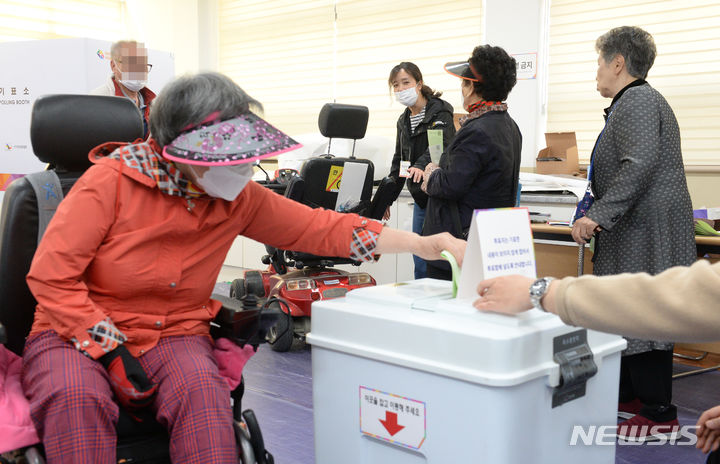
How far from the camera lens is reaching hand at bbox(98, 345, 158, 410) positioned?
1200 mm

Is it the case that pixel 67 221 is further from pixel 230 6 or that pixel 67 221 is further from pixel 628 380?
pixel 230 6

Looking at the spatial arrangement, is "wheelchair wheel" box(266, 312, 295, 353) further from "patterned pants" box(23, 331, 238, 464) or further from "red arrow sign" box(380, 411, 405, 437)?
"red arrow sign" box(380, 411, 405, 437)

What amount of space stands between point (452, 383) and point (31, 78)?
368 centimetres

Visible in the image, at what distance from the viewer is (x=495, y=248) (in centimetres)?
115

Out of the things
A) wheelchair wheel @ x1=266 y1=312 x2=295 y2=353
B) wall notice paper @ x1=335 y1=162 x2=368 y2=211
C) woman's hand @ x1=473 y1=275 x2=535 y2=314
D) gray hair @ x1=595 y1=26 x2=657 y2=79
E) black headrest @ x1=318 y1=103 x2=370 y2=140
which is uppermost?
gray hair @ x1=595 y1=26 x2=657 y2=79

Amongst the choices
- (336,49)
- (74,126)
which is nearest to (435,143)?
(74,126)

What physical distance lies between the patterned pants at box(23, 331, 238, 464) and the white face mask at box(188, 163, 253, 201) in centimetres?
34

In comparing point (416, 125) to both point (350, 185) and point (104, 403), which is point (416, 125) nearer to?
point (350, 185)

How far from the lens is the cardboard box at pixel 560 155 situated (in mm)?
3719

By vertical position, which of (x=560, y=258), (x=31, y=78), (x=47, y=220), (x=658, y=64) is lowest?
(x=560, y=258)

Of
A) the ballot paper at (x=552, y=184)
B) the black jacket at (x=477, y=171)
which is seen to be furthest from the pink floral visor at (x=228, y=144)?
the ballot paper at (x=552, y=184)

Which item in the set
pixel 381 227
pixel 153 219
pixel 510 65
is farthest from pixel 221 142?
pixel 510 65

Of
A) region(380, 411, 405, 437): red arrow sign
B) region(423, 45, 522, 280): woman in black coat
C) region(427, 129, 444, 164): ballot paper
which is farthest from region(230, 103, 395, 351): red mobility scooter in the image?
region(380, 411, 405, 437): red arrow sign

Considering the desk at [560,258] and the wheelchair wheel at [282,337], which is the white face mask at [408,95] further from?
the wheelchair wheel at [282,337]
